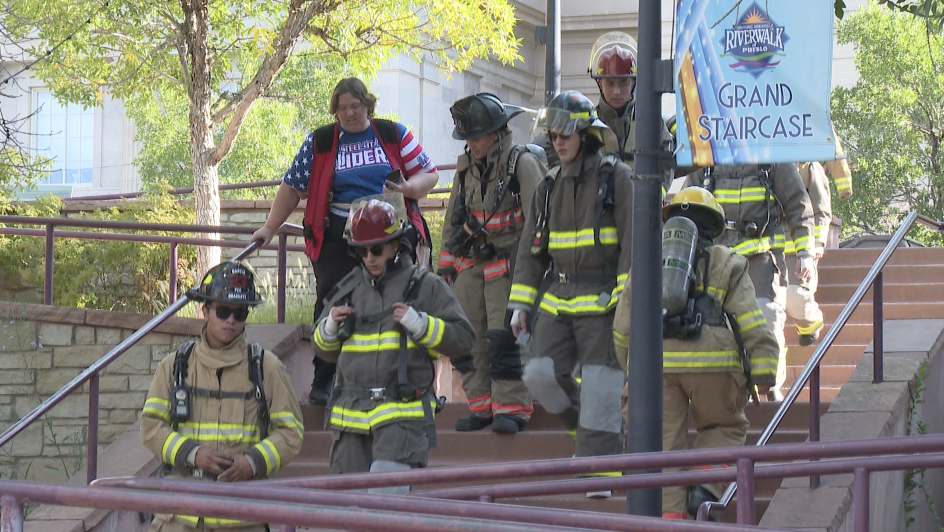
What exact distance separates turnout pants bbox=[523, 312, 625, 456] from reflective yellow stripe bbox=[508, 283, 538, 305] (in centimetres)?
10

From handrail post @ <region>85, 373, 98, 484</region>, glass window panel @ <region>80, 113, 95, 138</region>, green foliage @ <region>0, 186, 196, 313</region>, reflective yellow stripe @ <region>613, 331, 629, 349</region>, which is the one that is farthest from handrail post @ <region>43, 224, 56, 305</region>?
glass window panel @ <region>80, 113, 95, 138</region>

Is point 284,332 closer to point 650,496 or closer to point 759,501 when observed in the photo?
point 759,501

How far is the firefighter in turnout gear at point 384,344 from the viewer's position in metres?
5.98

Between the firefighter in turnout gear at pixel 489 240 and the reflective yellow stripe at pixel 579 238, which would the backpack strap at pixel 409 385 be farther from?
the firefighter in turnout gear at pixel 489 240

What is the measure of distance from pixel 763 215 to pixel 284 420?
370cm

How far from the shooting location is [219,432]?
5859 mm

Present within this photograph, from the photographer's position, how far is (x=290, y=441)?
5.86 m

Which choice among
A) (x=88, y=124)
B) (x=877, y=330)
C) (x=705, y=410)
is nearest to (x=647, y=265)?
(x=705, y=410)

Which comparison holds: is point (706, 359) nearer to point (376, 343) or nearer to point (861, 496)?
point (861, 496)

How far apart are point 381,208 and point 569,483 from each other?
1784 mm

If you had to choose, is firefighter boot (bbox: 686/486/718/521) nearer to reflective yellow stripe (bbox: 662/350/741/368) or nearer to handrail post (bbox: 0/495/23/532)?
reflective yellow stripe (bbox: 662/350/741/368)

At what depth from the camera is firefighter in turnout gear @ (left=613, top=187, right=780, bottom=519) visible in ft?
20.2

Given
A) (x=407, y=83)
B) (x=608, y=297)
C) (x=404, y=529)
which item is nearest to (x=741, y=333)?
(x=608, y=297)

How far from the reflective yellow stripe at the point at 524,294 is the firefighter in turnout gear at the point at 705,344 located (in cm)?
Answer: 77
